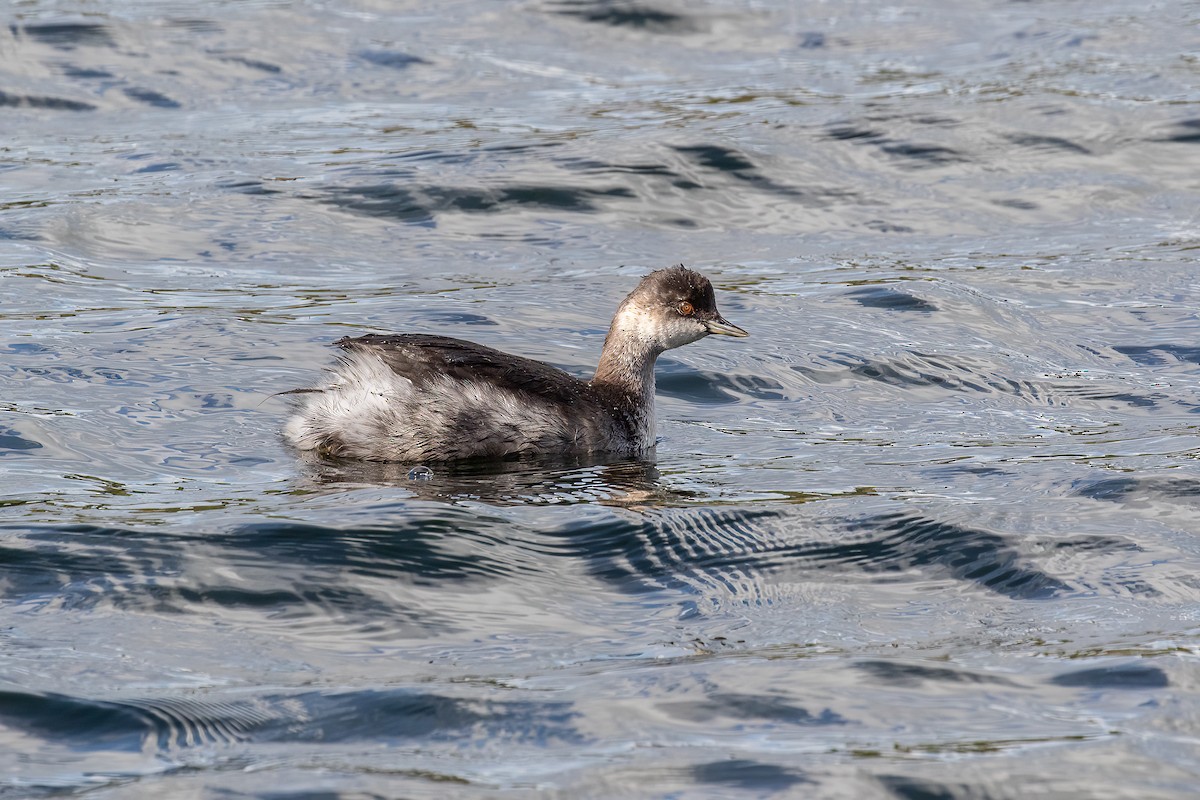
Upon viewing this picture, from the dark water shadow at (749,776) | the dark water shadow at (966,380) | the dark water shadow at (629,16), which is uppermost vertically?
the dark water shadow at (629,16)

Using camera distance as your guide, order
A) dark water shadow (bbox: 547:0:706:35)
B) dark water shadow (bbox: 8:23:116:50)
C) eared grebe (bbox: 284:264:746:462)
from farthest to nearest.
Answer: dark water shadow (bbox: 547:0:706:35) → dark water shadow (bbox: 8:23:116:50) → eared grebe (bbox: 284:264:746:462)

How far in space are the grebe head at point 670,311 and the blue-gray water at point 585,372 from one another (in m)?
0.52

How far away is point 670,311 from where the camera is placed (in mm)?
9242

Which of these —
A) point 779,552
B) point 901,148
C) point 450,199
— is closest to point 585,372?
point 779,552

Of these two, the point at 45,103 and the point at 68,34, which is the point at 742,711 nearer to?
the point at 45,103

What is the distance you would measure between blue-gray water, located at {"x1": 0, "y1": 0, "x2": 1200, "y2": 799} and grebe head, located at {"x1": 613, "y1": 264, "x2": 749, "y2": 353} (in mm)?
518

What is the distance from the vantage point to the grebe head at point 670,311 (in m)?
9.20

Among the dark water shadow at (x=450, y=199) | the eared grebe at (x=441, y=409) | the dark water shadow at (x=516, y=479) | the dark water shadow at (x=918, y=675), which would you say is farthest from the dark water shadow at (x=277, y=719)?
the dark water shadow at (x=450, y=199)

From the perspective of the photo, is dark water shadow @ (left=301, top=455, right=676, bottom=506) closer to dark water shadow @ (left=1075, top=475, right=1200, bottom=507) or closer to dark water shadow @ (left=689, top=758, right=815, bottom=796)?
dark water shadow @ (left=1075, top=475, right=1200, bottom=507)

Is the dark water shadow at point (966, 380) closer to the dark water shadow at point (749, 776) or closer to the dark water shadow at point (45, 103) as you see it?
the dark water shadow at point (749, 776)

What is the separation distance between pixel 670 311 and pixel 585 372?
44.8 inches

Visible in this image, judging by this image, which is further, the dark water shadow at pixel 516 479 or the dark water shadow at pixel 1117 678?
the dark water shadow at pixel 516 479

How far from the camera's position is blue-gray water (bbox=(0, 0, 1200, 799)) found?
5.44 meters

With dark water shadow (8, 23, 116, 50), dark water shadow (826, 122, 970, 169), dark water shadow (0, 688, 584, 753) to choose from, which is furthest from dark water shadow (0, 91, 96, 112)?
dark water shadow (0, 688, 584, 753)
